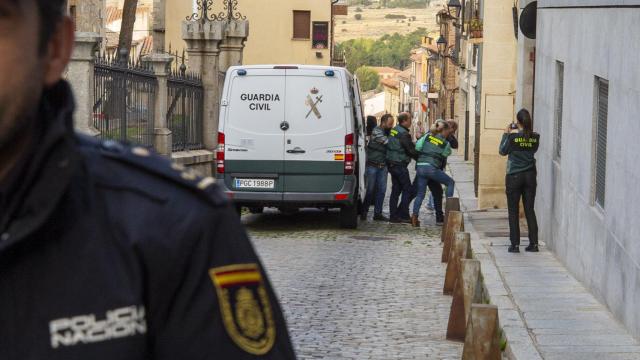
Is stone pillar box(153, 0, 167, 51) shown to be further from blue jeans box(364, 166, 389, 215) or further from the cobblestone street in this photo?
blue jeans box(364, 166, 389, 215)

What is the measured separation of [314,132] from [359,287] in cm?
564

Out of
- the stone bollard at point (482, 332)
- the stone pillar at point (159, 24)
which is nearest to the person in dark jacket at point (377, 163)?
the stone bollard at point (482, 332)

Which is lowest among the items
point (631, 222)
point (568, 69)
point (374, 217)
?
point (374, 217)

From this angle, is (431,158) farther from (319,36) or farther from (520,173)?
(319,36)

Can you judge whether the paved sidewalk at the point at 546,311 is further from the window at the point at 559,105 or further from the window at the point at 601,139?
the window at the point at 559,105

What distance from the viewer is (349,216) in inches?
772

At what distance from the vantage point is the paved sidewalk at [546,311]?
911 centimetres

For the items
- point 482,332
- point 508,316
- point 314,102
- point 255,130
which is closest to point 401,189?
point 314,102

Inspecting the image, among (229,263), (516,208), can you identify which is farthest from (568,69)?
(229,263)

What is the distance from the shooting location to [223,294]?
1694 mm

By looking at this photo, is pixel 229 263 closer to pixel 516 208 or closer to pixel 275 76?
pixel 516 208

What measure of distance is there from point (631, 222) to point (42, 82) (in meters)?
8.80

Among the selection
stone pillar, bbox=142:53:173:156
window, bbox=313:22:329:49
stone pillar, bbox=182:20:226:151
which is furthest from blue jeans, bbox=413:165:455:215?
window, bbox=313:22:329:49

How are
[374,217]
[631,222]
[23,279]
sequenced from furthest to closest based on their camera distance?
[374,217] → [631,222] → [23,279]
